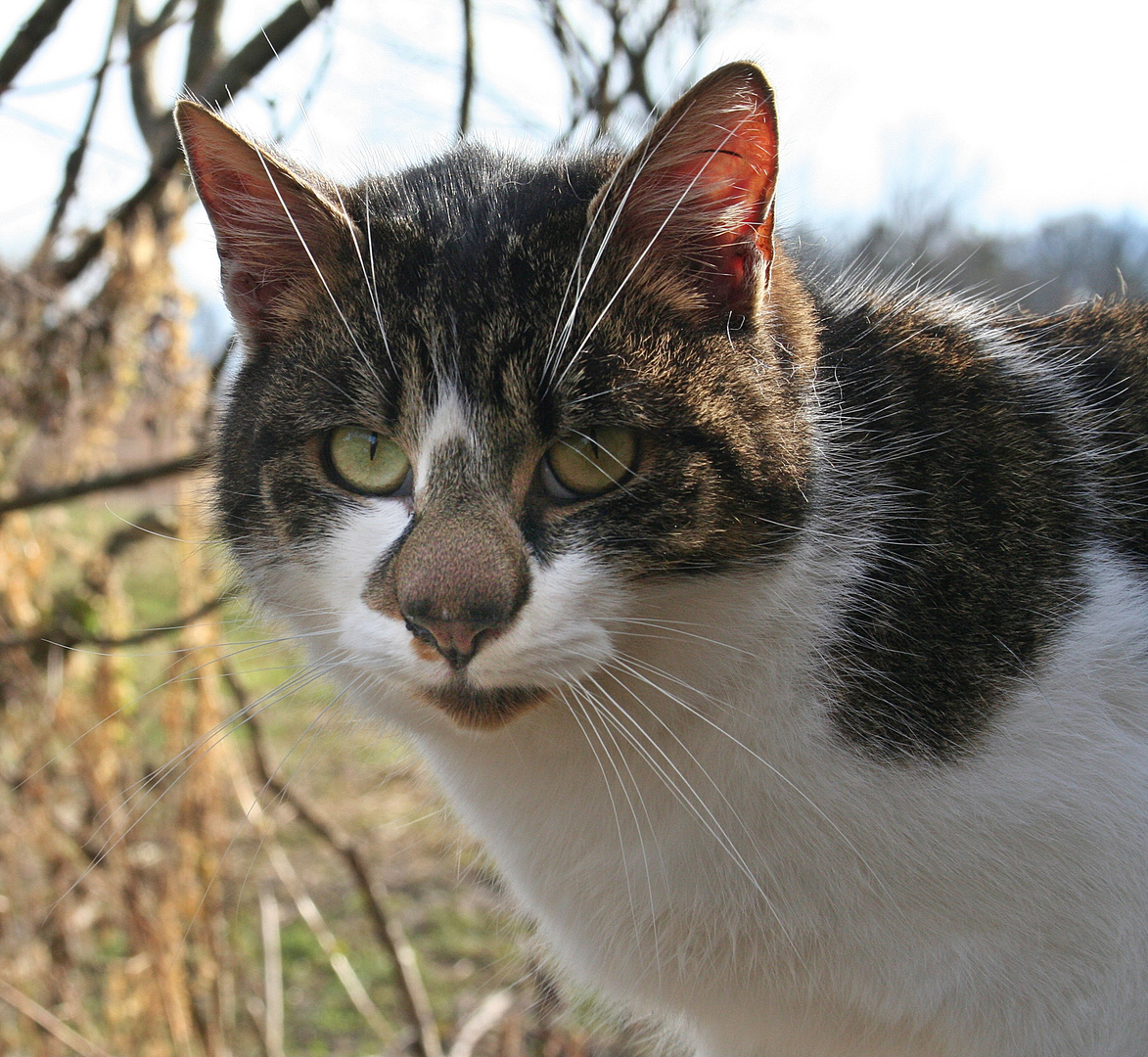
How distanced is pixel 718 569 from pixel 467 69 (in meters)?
1.51

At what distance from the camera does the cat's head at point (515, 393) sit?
2.97ft

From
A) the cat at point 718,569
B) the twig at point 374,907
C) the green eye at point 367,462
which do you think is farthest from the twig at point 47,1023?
the green eye at point 367,462

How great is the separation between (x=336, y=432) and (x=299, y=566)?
0.55ft

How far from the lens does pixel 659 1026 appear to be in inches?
68.7

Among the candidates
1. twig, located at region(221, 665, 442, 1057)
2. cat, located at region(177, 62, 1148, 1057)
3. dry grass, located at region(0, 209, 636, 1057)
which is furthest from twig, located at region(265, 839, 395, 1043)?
cat, located at region(177, 62, 1148, 1057)

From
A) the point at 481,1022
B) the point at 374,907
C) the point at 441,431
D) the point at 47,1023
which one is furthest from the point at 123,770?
the point at 441,431

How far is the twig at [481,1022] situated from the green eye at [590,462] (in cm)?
168

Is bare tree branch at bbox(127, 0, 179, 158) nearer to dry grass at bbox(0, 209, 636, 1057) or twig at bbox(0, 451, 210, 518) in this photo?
dry grass at bbox(0, 209, 636, 1057)

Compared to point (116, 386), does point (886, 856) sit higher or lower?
lower

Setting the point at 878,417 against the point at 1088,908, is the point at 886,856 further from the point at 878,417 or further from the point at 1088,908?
the point at 878,417

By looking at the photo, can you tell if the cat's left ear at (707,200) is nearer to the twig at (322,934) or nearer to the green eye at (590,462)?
the green eye at (590,462)

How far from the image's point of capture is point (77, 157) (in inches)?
89.7

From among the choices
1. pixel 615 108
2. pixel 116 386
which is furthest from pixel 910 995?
pixel 116 386

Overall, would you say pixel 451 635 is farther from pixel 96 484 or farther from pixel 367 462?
pixel 96 484
